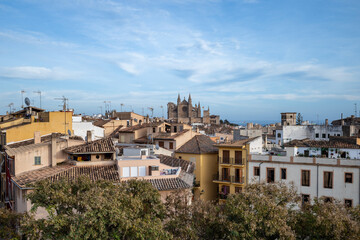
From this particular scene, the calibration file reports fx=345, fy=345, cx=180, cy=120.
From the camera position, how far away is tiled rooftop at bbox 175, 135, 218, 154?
39.8 metres

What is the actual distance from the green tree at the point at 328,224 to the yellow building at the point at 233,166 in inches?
728

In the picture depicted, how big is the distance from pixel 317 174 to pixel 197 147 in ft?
47.5

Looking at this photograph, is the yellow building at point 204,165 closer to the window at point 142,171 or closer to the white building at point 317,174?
the white building at point 317,174

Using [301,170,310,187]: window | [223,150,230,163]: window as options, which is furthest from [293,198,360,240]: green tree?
[223,150,230,163]: window

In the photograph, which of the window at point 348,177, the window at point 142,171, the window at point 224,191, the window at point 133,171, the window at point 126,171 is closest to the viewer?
the window at point 126,171

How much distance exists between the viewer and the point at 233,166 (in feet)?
116

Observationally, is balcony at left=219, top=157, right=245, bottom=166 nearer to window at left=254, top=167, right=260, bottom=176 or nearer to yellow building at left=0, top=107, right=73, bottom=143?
window at left=254, top=167, right=260, bottom=176

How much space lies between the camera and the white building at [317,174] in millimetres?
28867

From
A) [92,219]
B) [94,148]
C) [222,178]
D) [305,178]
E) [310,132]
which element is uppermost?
[94,148]

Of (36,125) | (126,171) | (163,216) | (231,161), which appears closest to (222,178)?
(231,161)

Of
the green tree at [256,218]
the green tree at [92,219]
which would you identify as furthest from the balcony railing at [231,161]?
the green tree at [92,219]

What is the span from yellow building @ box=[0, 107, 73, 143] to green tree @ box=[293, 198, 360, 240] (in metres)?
26.8

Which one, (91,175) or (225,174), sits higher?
(91,175)

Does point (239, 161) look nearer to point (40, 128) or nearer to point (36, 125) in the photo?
point (40, 128)
